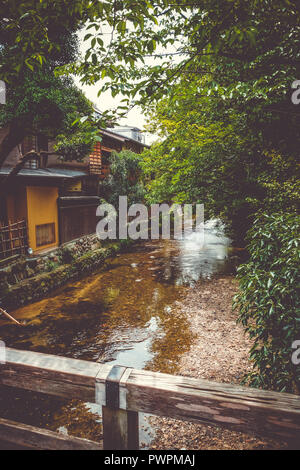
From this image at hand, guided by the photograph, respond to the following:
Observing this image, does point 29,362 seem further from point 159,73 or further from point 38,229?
point 38,229

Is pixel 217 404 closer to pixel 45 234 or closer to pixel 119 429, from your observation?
pixel 119 429

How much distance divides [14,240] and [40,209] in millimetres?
2632

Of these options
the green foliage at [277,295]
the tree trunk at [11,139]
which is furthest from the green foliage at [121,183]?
the green foliage at [277,295]

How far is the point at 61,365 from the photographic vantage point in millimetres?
2094

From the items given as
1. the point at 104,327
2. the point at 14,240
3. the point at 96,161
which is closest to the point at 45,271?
A: the point at 14,240

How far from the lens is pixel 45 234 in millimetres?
15359

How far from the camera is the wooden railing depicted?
1.70m

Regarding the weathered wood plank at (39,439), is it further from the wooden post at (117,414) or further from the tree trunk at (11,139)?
the tree trunk at (11,139)

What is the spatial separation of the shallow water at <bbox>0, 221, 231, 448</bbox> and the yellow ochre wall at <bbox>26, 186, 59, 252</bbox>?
11.1 feet

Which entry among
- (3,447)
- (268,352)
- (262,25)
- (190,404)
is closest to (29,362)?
(3,447)

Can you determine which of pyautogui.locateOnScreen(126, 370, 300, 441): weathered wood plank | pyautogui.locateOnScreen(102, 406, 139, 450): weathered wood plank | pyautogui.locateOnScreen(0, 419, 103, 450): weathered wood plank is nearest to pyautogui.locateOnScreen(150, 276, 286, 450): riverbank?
pyautogui.locateOnScreen(126, 370, 300, 441): weathered wood plank

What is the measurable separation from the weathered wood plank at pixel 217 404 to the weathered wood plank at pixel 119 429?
114 millimetres

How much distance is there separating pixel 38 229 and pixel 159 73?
13098 millimetres

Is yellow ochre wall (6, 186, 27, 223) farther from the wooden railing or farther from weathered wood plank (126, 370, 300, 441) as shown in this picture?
weathered wood plank (126, 370, 300, 441)
